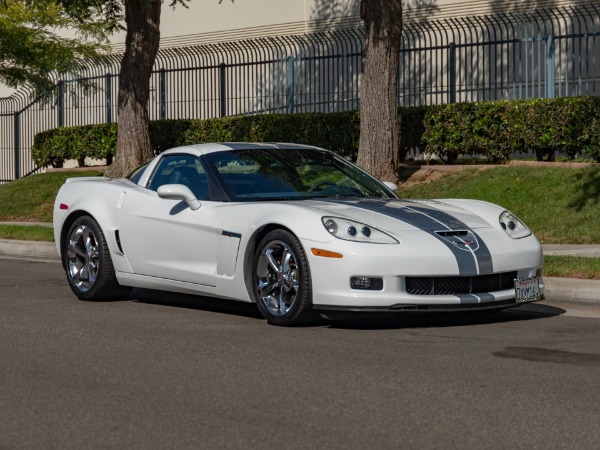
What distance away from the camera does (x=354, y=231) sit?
9.15 metres

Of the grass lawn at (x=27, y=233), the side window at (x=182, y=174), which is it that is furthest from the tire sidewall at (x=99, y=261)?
the grass lawn at (x=27, y=233)

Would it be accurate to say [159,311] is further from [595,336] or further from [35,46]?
[35,46]

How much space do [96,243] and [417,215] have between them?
316 cm

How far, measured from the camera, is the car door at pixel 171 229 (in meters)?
10.1

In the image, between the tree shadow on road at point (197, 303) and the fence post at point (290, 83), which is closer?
the tree shadow on road at point (197, 303)

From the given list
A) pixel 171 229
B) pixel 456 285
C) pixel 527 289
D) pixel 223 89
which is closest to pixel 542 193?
pixel 527 289

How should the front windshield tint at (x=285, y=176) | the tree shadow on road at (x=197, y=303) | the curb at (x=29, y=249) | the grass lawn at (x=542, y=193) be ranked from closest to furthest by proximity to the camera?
the front windshield tint at (x=285, y=176)
the tree shadow on road at (x=197, y=303)
the grass lawn at (x=542, y=193)
the curb at (x=29, y=249)

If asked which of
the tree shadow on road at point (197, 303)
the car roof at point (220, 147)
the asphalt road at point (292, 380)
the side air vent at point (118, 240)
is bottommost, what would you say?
the asphalt road at point (292, 380)

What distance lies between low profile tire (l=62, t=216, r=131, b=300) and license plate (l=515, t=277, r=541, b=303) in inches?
142

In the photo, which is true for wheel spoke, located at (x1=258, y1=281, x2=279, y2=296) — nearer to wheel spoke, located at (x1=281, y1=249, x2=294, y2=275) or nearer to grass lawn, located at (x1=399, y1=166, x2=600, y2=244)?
wheel spoke, located at (x1=281, y1=249, x2=294, y2=275)

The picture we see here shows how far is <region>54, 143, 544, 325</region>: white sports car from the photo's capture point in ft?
29.7

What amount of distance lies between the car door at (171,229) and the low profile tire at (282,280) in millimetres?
593

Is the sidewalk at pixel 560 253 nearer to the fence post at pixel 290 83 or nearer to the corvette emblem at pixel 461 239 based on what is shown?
the corvette emblem at pixel 461 239

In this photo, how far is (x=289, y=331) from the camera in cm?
923
